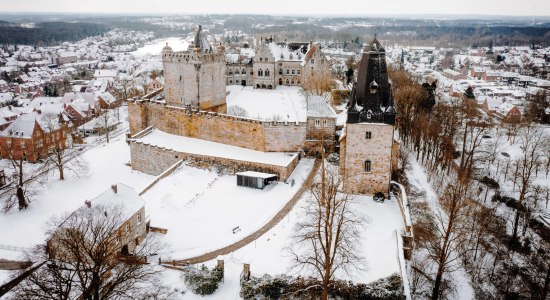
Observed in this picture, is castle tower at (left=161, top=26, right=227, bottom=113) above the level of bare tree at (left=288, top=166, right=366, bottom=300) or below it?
above

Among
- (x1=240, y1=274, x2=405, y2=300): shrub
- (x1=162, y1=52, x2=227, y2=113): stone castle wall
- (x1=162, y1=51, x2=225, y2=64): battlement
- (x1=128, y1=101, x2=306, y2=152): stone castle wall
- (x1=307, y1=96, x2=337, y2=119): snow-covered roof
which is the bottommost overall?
(x1=240, y1=274, x2=405, y2=300): shrub

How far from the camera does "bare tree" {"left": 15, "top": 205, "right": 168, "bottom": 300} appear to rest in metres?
18.3

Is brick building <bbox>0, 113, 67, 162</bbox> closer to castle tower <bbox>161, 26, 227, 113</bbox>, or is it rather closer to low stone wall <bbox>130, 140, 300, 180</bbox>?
low stone wall <bbox>130, 140, 300, 180</bbox>

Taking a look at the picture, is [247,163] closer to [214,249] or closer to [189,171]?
[189,171]

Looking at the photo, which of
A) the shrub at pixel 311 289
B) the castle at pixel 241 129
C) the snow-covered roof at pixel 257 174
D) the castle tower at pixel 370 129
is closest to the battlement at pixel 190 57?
the castle at pixel 241 129

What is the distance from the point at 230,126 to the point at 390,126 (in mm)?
16546

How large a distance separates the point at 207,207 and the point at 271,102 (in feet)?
101

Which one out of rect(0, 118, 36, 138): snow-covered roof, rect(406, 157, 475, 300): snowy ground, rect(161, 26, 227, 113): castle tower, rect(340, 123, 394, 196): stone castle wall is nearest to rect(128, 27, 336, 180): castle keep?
rect(161, 26, 227, 113): castle tower

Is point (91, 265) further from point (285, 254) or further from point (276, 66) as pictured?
point (276, 66)

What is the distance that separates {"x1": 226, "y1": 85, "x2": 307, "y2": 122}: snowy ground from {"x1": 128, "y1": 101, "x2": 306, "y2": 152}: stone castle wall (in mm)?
6320

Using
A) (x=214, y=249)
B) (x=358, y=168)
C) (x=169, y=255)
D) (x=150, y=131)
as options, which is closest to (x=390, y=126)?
(x=358, y=168)

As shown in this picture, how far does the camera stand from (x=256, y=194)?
34.2 metres

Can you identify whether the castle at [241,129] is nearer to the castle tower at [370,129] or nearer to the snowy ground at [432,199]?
the castle tower at [370,129]

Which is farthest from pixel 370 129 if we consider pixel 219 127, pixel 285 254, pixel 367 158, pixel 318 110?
pixel 219 127
